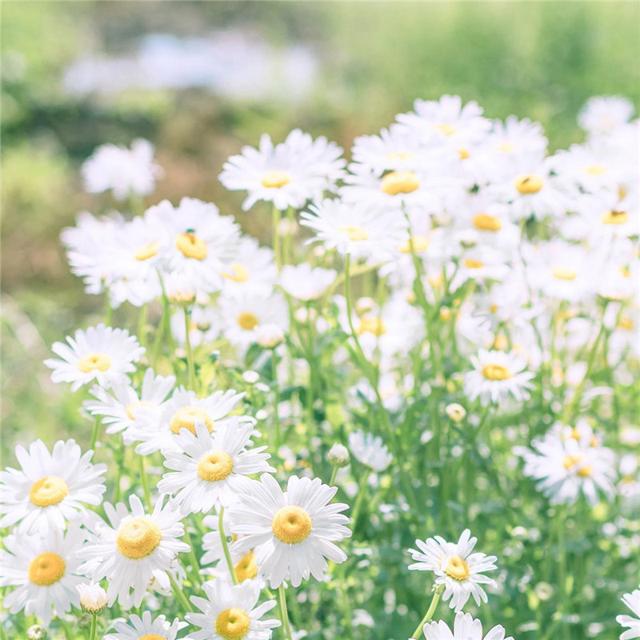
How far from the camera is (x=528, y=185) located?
150 centimetres

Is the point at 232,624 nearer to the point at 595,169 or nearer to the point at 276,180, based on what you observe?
the point at 276,180

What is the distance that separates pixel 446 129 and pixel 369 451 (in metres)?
0.54

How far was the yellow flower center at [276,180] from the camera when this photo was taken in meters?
1.43

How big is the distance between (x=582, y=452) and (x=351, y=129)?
3867 mm

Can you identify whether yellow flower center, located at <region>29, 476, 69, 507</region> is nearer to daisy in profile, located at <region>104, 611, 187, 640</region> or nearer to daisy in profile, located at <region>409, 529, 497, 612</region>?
daisy in profile, located at <region>104, 611, 187, 640</region>

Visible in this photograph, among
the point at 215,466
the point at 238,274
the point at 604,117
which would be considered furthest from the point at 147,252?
the point at 604,117

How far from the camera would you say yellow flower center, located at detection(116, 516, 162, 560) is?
1.04 m

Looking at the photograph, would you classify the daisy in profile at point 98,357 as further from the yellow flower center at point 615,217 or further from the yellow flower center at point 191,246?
the yellow flower center at point 615,217

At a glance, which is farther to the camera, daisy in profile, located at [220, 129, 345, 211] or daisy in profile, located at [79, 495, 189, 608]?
daisy in profile, located at [220, 129, 345, 211]

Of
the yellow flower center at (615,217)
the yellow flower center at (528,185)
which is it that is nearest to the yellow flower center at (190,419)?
the yellow flower center at (528,185)

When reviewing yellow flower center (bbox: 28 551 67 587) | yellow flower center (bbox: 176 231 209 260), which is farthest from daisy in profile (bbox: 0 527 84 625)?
yellow flower center (bbox: 176 231 209 260)

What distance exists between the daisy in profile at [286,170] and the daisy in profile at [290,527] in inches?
19.9

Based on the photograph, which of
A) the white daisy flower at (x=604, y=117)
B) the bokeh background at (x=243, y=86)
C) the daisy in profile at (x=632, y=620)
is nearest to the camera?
the daisy in profile at (x=632, y=620)

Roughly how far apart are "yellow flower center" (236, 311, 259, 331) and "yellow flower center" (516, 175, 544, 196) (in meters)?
0.45
